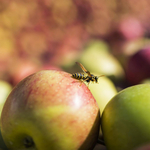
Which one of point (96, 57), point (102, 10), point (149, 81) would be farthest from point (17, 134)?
point (102, 10)

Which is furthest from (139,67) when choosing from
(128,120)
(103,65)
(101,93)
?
(128,120)

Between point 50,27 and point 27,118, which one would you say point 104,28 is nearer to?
point 50,27

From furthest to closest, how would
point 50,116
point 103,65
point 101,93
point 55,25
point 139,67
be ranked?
point 55,25 < point 103,65 < point 139,67 < point 101,93 < point 50,116

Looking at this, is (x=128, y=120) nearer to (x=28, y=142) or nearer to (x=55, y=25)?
(x=28, y=142)

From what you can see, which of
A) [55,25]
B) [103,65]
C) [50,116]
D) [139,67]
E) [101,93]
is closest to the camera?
[50,116]

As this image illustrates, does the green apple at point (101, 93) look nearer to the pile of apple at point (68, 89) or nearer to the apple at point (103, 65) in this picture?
the pile of apple at point (68, 89)

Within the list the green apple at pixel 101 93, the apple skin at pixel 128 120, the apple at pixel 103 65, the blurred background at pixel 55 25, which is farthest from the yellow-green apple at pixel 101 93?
the blurred background at pixel 55 25

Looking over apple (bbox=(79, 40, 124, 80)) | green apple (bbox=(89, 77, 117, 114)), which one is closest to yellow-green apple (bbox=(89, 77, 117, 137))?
green apple (bbox=(89, 77, 117, 114))
